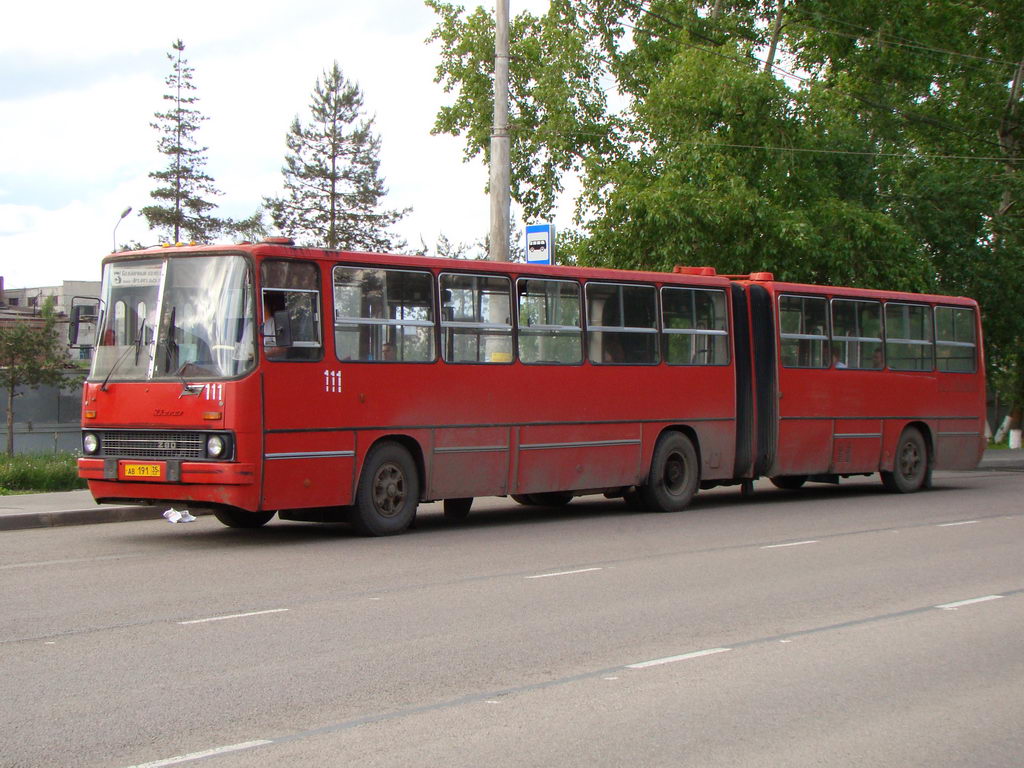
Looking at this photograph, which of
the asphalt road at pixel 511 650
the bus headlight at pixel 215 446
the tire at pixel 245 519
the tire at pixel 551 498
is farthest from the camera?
the tire at pixel 551 498

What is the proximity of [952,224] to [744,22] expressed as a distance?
1087cm

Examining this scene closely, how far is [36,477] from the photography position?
64.6 ft

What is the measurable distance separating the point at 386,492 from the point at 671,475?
5064 millimetres

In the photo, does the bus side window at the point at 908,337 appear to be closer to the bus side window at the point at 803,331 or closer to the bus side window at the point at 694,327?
the bus side window at the point at 803,331

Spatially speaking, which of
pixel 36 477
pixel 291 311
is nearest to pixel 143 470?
pixel 291 311

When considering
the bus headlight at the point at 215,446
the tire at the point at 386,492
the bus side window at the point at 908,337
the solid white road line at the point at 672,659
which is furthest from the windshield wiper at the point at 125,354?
the bus side window at the point at 908,337

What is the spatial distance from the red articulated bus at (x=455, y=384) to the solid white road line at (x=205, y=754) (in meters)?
7.16

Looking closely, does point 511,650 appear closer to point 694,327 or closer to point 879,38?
point 694,327

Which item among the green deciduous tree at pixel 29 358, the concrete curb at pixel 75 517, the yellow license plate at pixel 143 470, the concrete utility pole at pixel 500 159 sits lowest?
the concrete curb at pixel 75 517

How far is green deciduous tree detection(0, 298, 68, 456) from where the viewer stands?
177 feet

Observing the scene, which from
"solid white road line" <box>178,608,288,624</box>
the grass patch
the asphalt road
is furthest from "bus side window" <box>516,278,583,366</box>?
the grass patch

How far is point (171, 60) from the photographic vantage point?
72.1 metres

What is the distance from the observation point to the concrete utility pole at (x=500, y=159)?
68.9 feet

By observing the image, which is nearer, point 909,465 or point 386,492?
point 386,492
